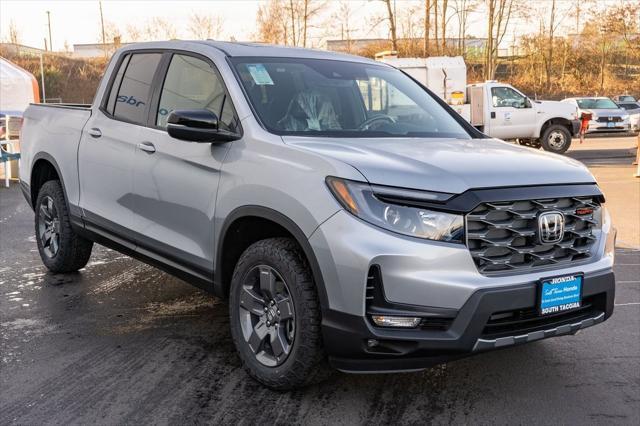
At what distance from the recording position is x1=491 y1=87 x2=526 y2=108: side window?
20.7 m

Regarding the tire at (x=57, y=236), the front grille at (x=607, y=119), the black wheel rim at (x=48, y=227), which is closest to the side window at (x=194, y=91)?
the tire at (x=57, y=236)

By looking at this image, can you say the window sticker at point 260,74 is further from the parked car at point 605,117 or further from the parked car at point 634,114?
the parked car at point 634,114

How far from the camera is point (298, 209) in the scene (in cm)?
331

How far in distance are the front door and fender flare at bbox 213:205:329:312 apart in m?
17.8

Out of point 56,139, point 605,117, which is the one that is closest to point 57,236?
point 56,139

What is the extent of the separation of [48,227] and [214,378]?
2.98 meters

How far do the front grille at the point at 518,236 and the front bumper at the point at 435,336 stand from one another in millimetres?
145

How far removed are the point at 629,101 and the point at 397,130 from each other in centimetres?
3432

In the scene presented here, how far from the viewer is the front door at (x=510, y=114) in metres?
20.7

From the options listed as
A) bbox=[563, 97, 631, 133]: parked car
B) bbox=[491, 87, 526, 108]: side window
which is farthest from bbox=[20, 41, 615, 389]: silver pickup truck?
bbox=[563, 97, 631, 133]: parked car

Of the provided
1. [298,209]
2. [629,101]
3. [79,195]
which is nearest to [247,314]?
[298,209]

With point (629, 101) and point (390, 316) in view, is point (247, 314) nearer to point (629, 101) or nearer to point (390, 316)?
point (390, 316)

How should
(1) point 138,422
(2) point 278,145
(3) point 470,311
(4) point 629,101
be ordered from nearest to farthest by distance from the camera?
(3) point 470,311, (1) point 138,422, (2) point 278,145, (4) point 629,101

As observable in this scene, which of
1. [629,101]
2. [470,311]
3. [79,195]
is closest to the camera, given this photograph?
[470,311]
